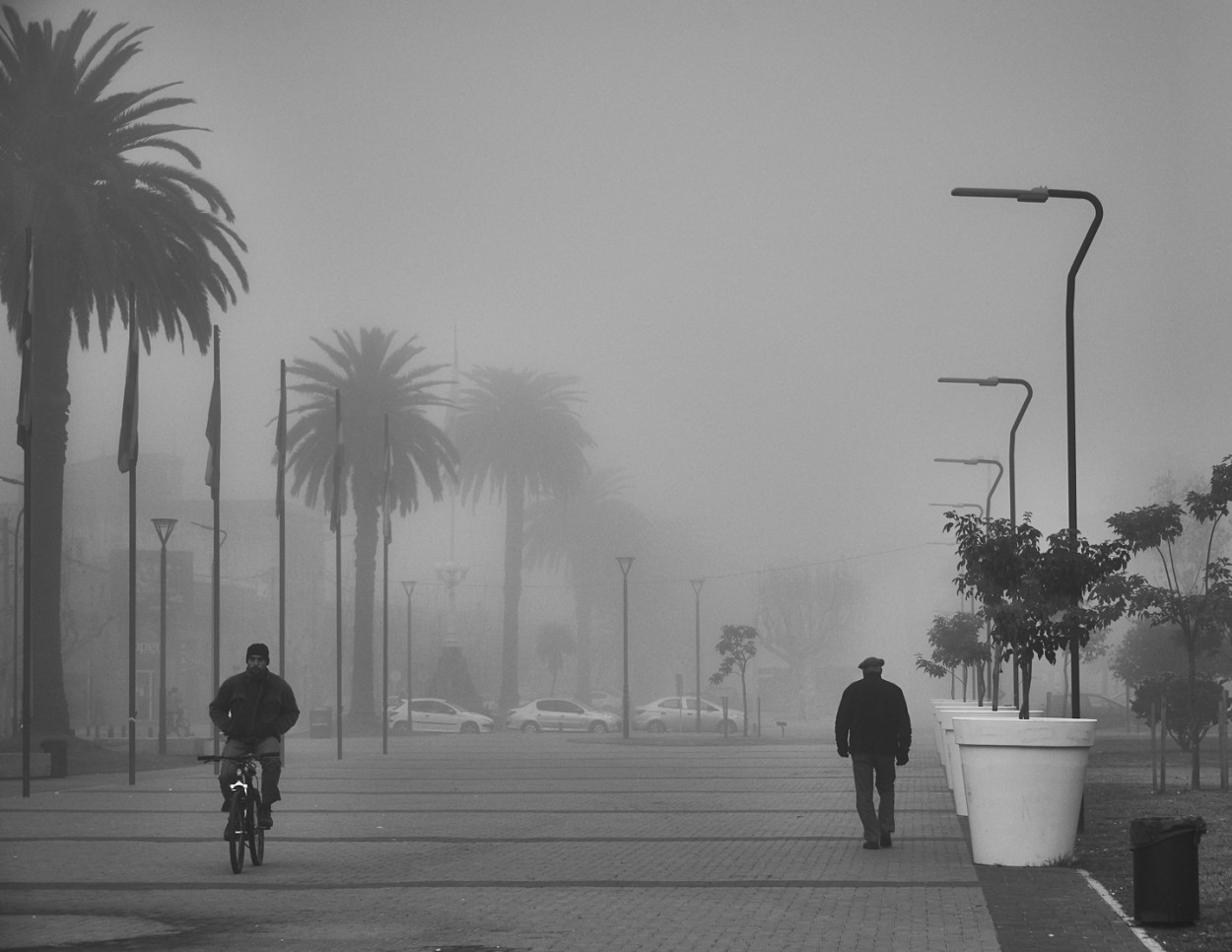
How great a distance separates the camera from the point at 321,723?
62625 millimetres

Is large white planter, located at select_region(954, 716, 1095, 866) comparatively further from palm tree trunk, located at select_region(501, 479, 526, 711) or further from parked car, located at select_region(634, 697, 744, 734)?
palm tree trunk, located at select_region(501, 479, 526, 711)

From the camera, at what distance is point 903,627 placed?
124750 millimetres

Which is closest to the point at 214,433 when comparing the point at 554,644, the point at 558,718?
the point at 558,718

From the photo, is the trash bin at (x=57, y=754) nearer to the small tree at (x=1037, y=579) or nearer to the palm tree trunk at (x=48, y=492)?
the palm tree trunk at (x=48, y=492)

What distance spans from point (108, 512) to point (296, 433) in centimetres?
4270

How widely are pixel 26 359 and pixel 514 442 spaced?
49.1 m

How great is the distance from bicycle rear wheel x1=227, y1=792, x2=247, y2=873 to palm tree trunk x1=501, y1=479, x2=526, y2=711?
2372 inches

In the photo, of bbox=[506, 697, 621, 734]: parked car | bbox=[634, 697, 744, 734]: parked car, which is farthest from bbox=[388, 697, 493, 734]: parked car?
bbox=[634, 697, 744, 734]: parked car

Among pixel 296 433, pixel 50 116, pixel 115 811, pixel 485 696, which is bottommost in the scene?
pixel 485 696

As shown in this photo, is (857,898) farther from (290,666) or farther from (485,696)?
(485,696)

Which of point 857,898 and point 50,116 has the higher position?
point 50,116

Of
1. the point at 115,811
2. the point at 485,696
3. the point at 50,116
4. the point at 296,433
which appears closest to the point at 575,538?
the point at 485,696

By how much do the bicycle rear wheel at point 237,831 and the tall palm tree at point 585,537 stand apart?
75.5 m

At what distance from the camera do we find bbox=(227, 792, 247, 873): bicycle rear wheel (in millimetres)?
14289
